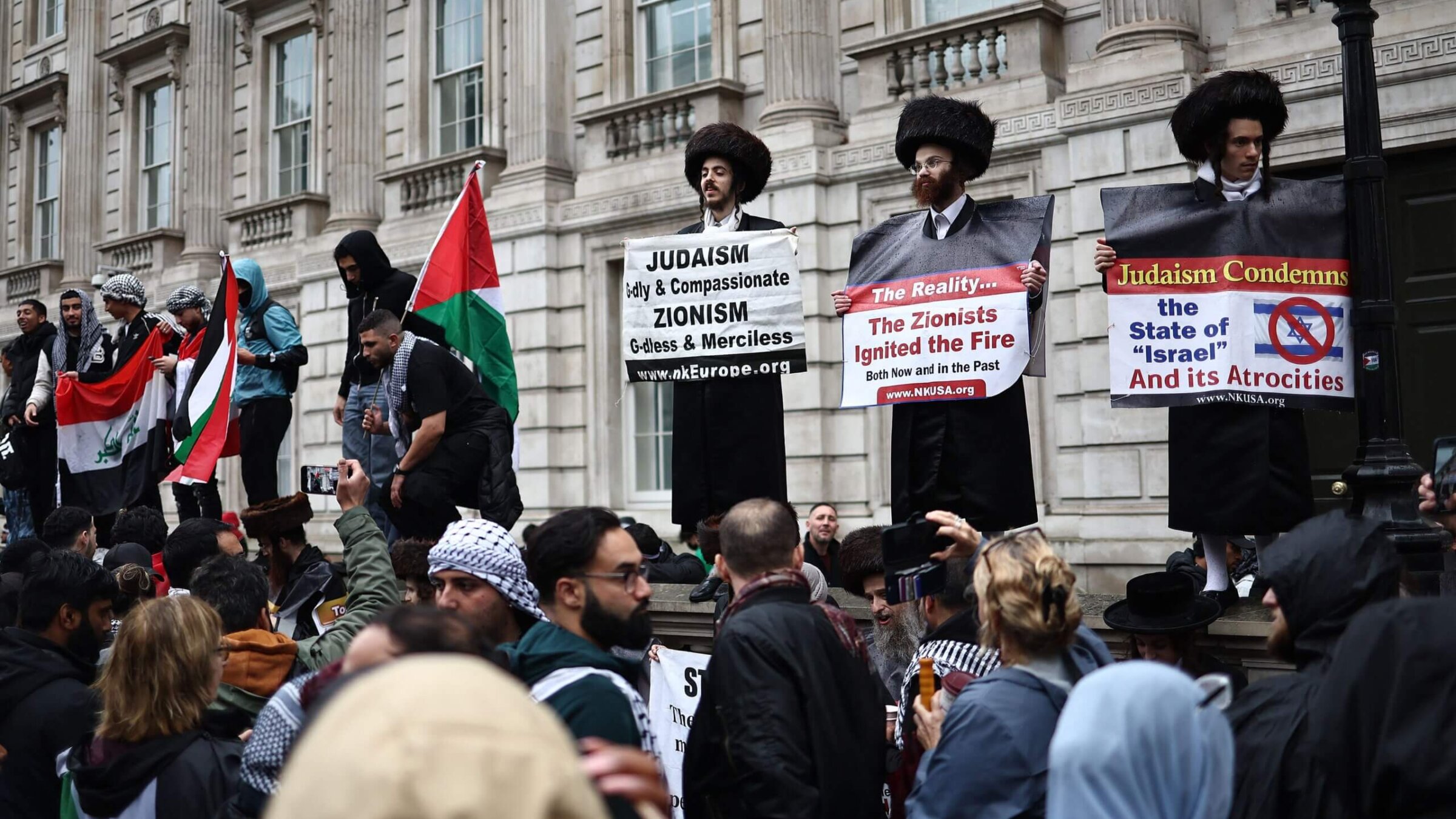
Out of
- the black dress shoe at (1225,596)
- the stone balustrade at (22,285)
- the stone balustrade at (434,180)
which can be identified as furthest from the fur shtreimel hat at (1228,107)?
the stone balustrade at (22,285)

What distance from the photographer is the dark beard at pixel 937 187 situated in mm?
5949

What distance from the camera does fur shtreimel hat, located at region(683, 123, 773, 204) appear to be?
21.8 ft

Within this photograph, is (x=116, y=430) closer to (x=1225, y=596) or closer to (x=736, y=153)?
(x=736, y=153)

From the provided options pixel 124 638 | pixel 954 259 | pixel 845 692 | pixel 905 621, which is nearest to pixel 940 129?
pixel 954 259

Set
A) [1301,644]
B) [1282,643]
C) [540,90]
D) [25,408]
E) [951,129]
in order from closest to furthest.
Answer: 1. [1301,644]
2. [1282,643]
3. [951,129]
4. [25,408]
5. [540,90]

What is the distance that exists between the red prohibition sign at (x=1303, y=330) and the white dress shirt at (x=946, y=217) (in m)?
1.40

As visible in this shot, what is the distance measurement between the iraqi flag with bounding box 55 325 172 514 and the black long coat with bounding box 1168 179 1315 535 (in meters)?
7.83

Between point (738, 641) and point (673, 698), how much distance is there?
2068 millimetres

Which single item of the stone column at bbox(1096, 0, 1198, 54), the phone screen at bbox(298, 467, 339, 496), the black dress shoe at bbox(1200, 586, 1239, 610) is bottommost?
the black dress shoe at bbox(1200, 586, 1239, 610)

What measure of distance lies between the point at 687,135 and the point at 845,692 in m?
11.7

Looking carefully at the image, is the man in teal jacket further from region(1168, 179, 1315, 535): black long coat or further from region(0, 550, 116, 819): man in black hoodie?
region(1168, 179, 1315, 535): black long coat

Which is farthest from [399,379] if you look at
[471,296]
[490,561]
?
[490,561]

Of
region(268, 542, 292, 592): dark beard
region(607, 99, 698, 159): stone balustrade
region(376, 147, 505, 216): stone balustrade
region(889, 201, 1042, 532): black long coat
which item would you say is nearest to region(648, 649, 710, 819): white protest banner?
region(889, 201, 1042, 532): black long coat

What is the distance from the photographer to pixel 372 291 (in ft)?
27.1
